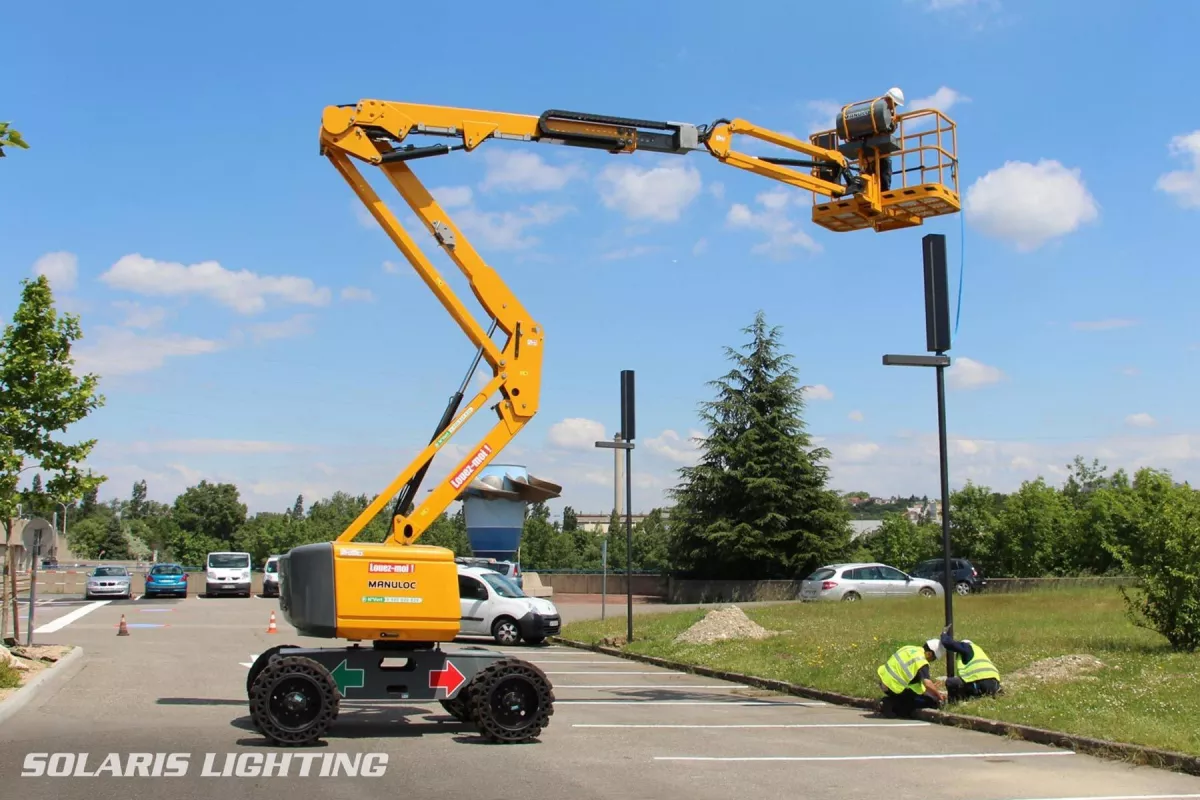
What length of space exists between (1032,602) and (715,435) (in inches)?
803

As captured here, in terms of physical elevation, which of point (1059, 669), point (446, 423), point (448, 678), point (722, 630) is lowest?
point (722, 630)

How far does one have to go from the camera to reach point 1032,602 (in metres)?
28.7

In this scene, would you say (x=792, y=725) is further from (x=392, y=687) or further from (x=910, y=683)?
(x=392, y=687)

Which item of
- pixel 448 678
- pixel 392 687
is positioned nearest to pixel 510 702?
pixel 448 678

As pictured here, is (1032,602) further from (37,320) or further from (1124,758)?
(37,320)

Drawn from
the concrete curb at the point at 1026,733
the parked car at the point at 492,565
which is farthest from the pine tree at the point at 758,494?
the concrete curb at the point at 1026,733

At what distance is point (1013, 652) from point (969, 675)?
9.52ft

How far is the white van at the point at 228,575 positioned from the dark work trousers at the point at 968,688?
1476 inches

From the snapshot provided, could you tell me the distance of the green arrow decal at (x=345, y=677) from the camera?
1134 cm

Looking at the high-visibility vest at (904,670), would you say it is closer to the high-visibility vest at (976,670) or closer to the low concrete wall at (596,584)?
the high-visibility vest at (976,670)

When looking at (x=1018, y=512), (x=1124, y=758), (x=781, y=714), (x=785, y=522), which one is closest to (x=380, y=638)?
(x=781, y=714)

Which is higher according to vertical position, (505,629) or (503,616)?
(503,616)

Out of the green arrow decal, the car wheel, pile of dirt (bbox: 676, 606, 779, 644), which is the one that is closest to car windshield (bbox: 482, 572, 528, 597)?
the car wheel

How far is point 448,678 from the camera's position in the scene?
1154 cm
